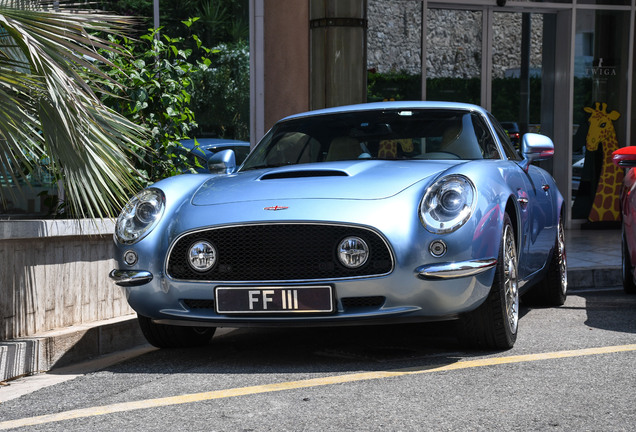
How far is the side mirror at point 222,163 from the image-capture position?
20.4 feet

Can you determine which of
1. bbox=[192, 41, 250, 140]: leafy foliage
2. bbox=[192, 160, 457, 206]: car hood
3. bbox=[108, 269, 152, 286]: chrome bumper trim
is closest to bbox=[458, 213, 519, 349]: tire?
bbox=[192, 160, 457, 206]: car hood

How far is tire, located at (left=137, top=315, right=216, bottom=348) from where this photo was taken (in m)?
5.34

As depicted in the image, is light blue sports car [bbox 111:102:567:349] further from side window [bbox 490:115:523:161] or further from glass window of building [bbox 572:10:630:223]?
glass window of building [bbox 572:10:630:223]

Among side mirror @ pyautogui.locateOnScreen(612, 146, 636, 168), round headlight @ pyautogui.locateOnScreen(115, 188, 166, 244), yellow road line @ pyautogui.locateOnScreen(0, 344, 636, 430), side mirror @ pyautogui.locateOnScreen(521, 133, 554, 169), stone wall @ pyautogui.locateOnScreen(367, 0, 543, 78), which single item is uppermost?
stone wall @ pyautogui.locateOnScreen(367, 0, 543, 78)

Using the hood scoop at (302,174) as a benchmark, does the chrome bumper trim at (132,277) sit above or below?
below

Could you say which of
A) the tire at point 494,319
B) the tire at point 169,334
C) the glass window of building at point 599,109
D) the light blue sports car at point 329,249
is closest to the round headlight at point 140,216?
A: the light blue sports car at point 329,249

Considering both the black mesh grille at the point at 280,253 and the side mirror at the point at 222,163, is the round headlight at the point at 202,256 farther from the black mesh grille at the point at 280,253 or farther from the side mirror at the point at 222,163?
the side mirror at the point at 222,163

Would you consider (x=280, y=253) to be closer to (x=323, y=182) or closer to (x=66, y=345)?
(x=323, y=182)

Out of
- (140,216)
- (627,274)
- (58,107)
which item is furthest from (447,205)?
(627,274)

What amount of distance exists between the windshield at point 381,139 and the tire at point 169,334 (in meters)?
1.12

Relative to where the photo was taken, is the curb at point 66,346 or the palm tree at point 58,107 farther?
the palm tree at point 58,107

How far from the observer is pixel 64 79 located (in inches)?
203

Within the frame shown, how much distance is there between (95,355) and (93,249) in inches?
28.2

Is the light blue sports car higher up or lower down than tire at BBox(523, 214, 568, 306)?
higher up
